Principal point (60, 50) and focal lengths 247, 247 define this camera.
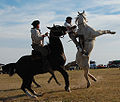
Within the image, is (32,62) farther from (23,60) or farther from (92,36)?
(92,36)

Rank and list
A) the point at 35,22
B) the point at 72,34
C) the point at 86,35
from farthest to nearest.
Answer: the point at 86,35, the point at 72,34, the point at 35,22

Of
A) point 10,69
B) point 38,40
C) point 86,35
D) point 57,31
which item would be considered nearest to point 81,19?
point 86,35

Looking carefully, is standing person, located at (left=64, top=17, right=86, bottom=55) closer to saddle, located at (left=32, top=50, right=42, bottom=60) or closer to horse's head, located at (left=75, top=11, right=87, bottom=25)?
horse's head, located at (left=75, top=11, right=87, bottom=25)

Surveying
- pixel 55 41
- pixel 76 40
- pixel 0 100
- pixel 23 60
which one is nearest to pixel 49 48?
pixel 55 41

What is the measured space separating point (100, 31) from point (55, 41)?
2.39m

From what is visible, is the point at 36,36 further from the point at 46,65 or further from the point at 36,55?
the point at 46,65

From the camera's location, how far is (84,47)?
33.2ft

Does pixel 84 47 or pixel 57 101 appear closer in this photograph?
pixel 57 101

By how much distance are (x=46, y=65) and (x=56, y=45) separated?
0.81 m

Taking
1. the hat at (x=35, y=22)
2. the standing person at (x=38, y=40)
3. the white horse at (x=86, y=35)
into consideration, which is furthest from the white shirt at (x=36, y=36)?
the white horse at (x=86, y=35)

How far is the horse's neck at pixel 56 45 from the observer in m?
8.78

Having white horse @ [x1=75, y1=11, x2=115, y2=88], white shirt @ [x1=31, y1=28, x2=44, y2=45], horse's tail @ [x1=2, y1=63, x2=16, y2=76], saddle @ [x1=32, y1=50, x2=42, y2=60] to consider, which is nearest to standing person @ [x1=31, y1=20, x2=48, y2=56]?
white shirt @ [x1=31, y1=28, x2=44, y2=45]

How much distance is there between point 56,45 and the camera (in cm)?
881

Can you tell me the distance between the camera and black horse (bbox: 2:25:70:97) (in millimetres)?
8586
